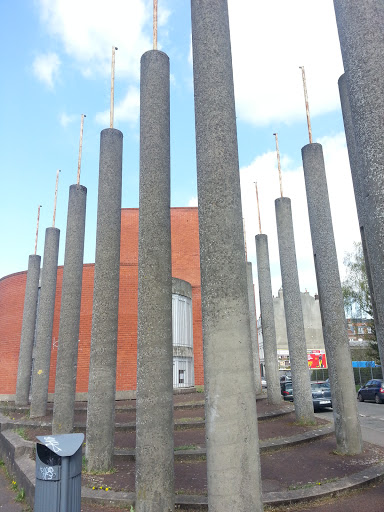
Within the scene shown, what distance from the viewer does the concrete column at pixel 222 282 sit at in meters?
4.05

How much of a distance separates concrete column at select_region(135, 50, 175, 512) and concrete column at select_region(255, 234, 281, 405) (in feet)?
35.1

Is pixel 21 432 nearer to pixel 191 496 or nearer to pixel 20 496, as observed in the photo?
pixel 20 496

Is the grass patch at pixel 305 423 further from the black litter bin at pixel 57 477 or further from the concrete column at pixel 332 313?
the black litter bin at pixel 57 477

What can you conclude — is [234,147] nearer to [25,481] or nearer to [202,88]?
[202,88]

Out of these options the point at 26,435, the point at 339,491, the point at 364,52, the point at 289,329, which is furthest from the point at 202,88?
the point at 26,435

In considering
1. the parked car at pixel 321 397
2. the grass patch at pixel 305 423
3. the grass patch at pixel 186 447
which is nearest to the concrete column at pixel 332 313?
the grass patch at pixel 305 423

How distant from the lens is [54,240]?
14.8m

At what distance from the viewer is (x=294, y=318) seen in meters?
12.4

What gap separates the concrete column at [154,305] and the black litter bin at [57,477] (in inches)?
70.7

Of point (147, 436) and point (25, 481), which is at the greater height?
point (147, 436)

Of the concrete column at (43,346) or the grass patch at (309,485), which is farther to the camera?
the concrete column at (43,346)

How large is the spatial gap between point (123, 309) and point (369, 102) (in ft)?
57.7

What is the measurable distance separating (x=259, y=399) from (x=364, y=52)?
50.8 feet

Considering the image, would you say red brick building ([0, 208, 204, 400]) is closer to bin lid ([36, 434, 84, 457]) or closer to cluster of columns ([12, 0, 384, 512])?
cluster of columns ([12, 0, 384, 512])
